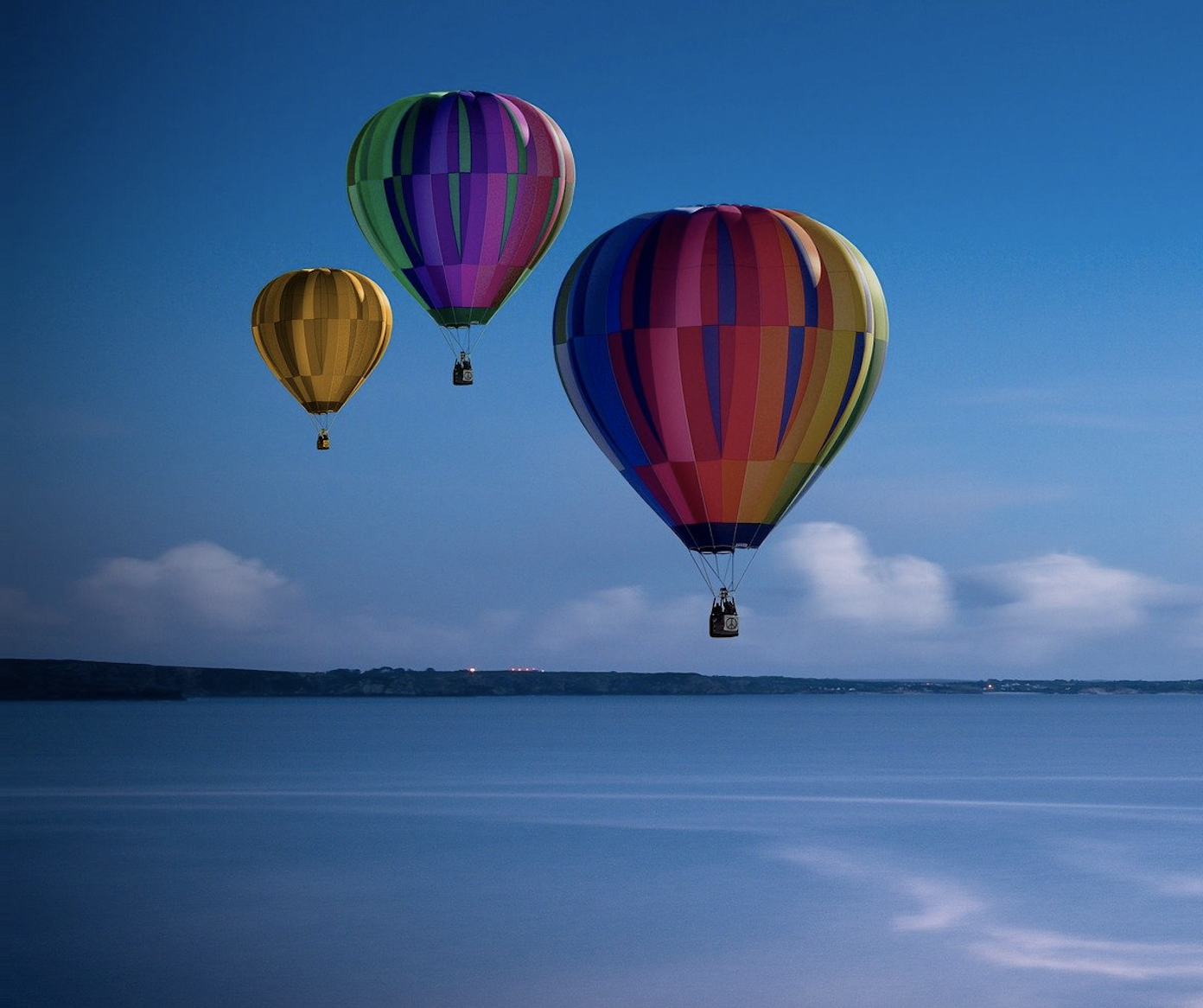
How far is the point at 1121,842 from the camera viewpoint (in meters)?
51.4

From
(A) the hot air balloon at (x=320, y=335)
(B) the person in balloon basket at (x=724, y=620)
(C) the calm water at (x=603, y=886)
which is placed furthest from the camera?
(A) the hot air balloon at (x=320, y=335)

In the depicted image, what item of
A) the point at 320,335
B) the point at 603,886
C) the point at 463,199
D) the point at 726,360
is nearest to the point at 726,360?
the point at 726,360

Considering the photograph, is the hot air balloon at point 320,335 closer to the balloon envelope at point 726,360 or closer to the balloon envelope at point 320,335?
the balloon envelope at point 320,335

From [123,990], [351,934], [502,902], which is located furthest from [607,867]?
[123,990]

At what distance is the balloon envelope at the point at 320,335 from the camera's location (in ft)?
128

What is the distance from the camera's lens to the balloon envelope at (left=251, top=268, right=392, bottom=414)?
39.0 metres

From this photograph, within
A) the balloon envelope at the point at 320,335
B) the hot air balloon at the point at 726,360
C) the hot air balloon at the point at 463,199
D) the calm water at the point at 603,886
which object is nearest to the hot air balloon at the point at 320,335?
the balloon envelope at the point at 320,335

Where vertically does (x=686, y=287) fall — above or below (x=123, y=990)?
above

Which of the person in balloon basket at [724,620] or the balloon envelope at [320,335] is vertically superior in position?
the balloon envelope at [320,335]

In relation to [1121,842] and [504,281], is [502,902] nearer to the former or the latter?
[504,281]

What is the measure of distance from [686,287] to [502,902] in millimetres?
18672

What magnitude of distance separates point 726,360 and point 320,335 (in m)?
17.9

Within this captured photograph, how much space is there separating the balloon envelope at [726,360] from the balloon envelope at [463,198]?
7.38 meters

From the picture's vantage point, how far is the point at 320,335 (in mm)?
39281
